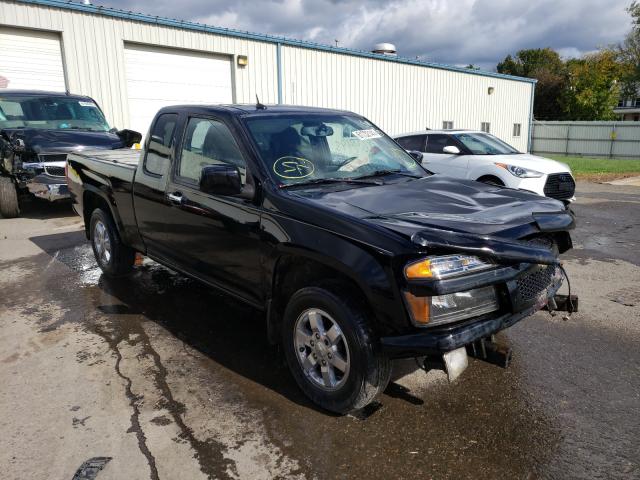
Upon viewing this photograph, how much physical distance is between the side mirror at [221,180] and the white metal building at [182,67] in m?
10.9

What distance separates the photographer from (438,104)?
73.7 feet

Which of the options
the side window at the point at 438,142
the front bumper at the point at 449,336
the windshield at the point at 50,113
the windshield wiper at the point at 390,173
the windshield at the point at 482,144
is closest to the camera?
the front bumper at the point at 449,336

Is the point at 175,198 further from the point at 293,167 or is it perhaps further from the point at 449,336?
the point at 449,336

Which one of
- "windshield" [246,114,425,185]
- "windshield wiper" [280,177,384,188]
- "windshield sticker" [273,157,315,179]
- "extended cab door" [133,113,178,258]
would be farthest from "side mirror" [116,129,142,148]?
"windshield wiper" [280,177,384,188]

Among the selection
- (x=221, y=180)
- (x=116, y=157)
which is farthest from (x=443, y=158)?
(x=221, y=180)

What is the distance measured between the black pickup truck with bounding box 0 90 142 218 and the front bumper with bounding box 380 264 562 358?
7.73 m

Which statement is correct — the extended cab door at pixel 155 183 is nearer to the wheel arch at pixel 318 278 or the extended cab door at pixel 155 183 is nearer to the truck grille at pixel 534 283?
the wheel arch at pixel 318 278

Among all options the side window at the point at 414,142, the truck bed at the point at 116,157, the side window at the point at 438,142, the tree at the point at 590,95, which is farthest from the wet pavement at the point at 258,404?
the tree at the point at 590,95

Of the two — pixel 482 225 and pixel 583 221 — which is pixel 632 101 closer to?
pixel 583 221

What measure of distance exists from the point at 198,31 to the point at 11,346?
12114 mm

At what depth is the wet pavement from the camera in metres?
2.69

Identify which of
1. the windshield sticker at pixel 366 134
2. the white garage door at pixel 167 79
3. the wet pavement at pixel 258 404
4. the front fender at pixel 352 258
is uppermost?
the white garage door at pixel 167 79

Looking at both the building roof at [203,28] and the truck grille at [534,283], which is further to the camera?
the building roof at [203,28]

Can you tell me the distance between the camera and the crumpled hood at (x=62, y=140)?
8.86m
